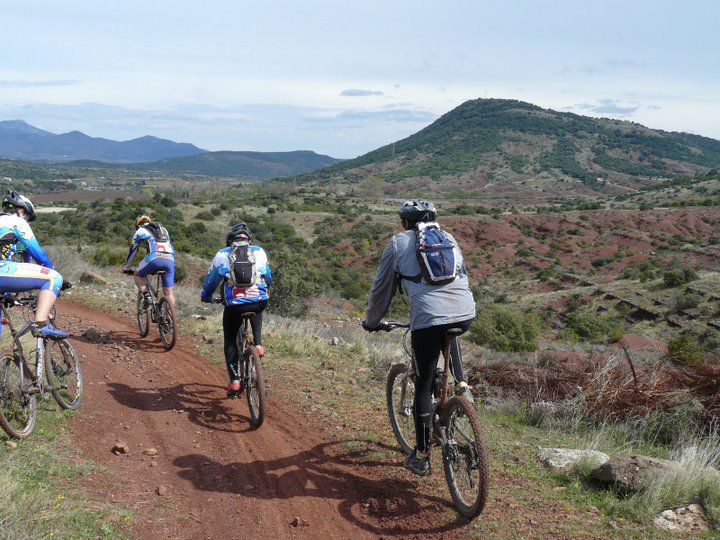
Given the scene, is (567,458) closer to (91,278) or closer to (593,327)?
(91,278)

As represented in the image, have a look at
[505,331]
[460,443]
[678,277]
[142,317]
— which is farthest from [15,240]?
[678,277]

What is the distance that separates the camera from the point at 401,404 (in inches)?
205

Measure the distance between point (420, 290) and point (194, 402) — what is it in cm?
377

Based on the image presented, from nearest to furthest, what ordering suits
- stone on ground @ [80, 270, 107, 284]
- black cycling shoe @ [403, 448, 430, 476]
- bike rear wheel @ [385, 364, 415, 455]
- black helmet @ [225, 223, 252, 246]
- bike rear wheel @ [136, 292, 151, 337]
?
black cycling shoe @ [403, 448, 430, 476]
bike rear wheel @ [385, 364, 415, 455]
black helmet @ [225, 223, 252, 246]
bike rear wheel @ [136, 292, 151, 337]
stone on ground @ [80, 270, 107, 284]

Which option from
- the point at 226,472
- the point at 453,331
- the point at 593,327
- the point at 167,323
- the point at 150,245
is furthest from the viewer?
the point at 593,327

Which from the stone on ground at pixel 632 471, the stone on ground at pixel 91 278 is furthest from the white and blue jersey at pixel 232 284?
the stone on ground at pixel 91 278

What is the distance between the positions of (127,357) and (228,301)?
328cm

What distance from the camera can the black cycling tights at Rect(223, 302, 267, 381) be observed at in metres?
5.92

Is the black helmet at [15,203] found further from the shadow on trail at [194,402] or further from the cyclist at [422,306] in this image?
→ the cyclist at [422,306]

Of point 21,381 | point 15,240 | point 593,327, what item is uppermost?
point 15,240

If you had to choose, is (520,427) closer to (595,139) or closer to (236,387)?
(236,387)

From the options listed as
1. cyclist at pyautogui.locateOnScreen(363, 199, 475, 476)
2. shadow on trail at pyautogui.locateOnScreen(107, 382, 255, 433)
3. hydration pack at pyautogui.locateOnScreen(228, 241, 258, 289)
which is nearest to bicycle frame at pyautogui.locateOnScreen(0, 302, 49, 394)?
shadow on trail at pyautogui.locateOnScreen(107, 382, 255, 433)

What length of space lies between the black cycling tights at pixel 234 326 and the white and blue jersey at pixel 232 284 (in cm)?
7

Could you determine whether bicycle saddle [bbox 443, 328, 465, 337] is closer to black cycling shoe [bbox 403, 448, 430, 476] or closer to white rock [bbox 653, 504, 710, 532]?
black cycling shoe [bbox 403, 448, 430, 476]
